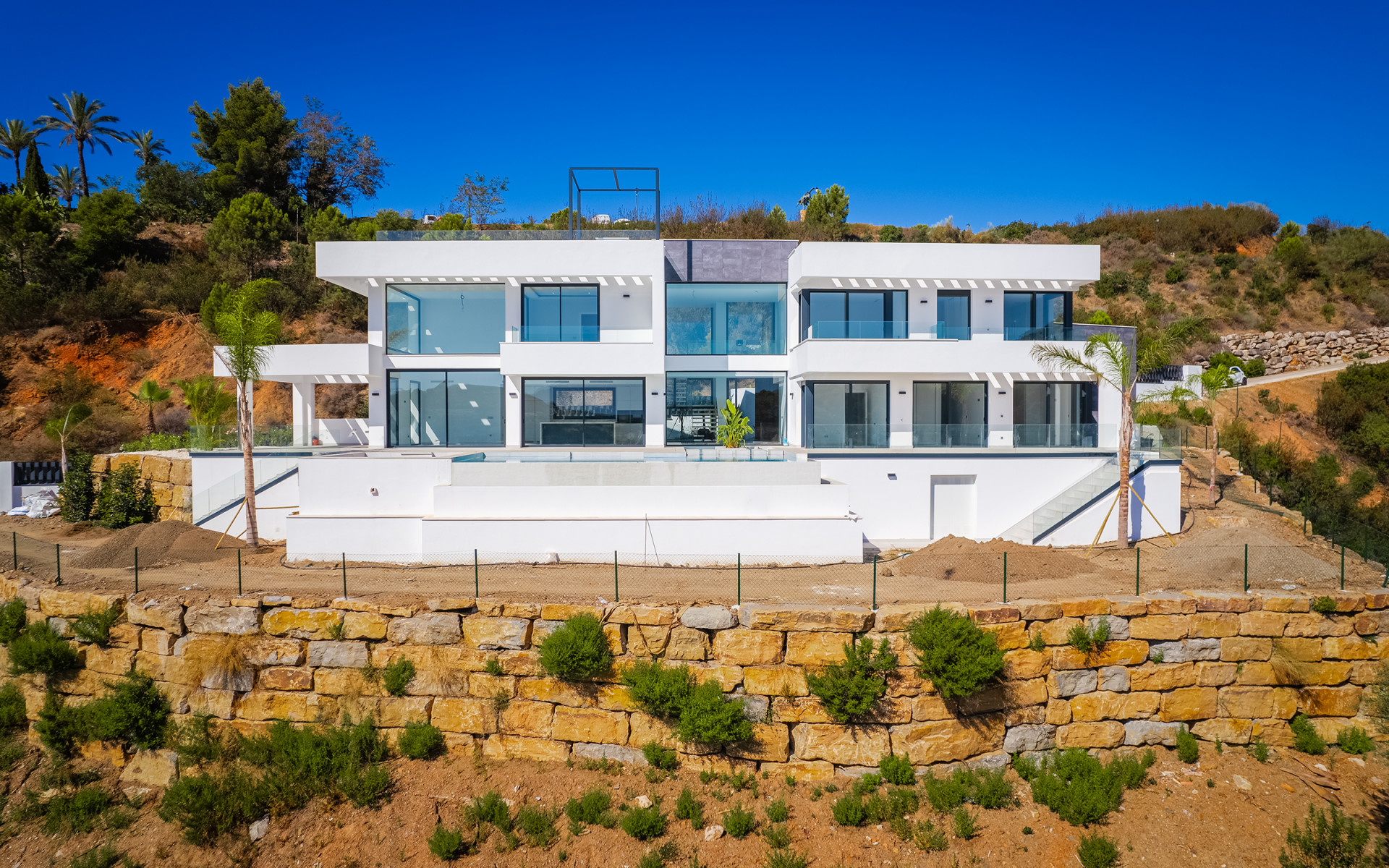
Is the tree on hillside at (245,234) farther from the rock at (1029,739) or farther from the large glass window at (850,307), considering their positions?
the rock at (1029,739)

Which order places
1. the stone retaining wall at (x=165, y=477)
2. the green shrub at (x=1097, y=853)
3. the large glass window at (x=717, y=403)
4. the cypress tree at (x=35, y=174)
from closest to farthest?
the green shrub at (x=1097, y=853), the stone retaining wall at (x=165, y=477), the large glass window at (x=717, y=403), the cypress tree at (x=35, y=174)

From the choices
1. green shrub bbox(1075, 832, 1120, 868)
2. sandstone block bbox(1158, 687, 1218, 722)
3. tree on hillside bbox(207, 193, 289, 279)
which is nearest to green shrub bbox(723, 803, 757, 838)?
green shrub bbox(1075, 832, 1120, 868)

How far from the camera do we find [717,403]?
75.0 ft

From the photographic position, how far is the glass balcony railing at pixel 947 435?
728 inches

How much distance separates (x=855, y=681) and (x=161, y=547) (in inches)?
611

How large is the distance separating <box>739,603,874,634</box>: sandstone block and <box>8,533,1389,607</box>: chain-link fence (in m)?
0.46

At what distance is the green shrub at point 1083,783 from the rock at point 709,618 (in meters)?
4.82

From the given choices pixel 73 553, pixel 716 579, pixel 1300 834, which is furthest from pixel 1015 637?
pixel 73 553

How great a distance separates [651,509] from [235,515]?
1012cm

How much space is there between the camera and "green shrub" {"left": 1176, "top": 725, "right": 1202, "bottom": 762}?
1028 centimetres

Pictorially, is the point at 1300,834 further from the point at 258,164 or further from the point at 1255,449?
the point at 258,164

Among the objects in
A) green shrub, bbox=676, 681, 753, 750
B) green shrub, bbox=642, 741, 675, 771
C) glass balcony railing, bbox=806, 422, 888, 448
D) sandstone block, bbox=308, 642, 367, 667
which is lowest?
green shrub, bbox=642, 741, 675, 771

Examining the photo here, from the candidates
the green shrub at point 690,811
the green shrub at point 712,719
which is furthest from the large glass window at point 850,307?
the green shrub at point 690,811

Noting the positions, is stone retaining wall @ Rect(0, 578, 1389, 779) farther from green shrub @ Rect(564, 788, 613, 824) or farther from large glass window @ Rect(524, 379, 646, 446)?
large glass window @ Rect(524, 379, 646, 446)
